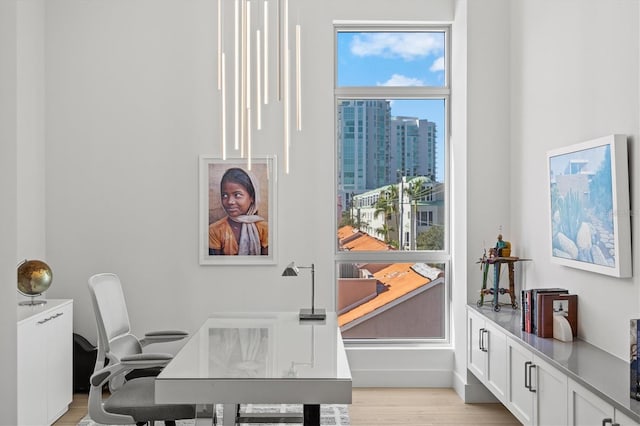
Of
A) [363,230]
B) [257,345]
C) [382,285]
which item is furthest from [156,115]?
[257,345]

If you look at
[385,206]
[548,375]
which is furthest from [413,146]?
[548,375]

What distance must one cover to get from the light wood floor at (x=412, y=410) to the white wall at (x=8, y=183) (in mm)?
2477

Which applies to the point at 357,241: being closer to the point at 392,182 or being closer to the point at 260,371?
the point at 392,182

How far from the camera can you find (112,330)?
11.1 ft

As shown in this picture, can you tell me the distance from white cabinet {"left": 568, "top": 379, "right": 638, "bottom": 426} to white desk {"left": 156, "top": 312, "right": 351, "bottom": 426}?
Answer: 986 millimetres

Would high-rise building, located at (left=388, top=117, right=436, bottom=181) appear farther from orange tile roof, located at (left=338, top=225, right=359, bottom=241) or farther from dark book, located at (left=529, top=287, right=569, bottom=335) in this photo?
dark book, located at (left=529, top=287, right=569, bottom=335)

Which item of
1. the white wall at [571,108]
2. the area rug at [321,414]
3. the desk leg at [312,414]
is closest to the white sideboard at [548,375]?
the white wall at [571,108]

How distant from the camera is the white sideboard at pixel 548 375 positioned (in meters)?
2.53

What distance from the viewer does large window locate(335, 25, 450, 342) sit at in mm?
5211

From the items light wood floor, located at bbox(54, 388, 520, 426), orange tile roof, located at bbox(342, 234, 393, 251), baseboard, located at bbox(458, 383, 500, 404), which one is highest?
orange tile roof, located at bbox(342, 234, 393, 251)

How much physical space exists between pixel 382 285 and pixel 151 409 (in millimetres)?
2626

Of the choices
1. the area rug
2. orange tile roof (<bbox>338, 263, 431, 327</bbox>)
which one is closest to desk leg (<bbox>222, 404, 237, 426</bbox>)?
the area rug

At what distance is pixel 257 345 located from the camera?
308 cm

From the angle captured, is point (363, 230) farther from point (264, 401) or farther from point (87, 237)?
point (264, 401)
